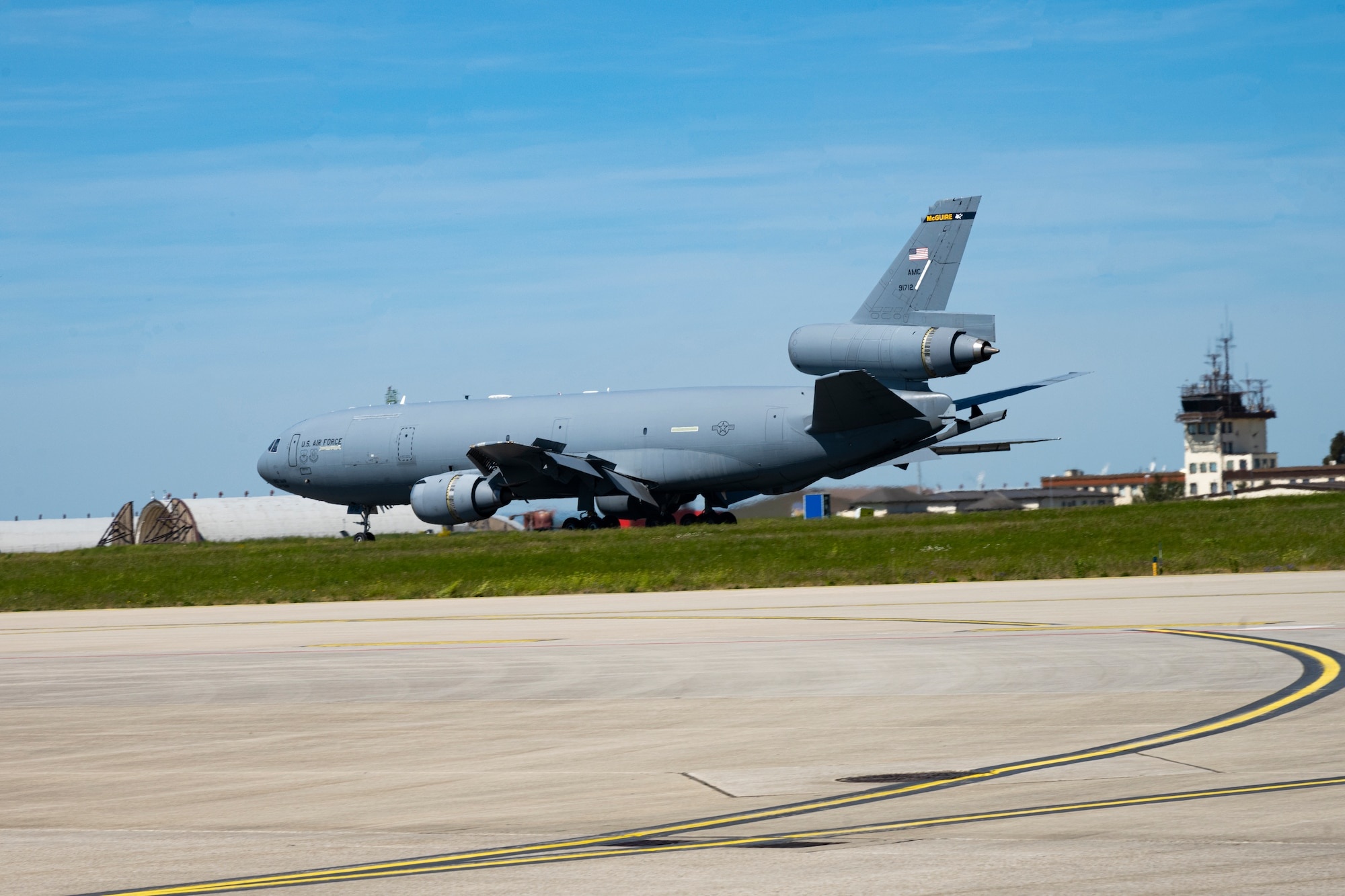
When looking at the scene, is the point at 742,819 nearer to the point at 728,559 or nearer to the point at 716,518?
the point at 728,559

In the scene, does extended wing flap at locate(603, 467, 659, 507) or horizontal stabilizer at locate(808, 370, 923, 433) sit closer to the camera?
horizontal stabilizer at locate(808, 370, 923, 433)

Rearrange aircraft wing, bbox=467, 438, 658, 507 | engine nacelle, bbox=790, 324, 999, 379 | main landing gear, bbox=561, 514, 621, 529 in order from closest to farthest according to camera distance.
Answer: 1. engine nacelle, bbox=790, 324, 999, 379
2. aircraft wing, bbox=467, 438, 658, 507
3. main landing gear, bbox=561, 514, 621, 529

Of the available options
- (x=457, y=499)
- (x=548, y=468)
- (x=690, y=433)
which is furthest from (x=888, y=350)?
(x=457, y=499)

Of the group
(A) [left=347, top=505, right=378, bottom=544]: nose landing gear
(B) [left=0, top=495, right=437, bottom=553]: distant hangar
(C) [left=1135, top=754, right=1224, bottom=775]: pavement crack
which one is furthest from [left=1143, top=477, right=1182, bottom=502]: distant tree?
(C) [left=1135, top=754, right=1224, bottom=775]: pavement crack

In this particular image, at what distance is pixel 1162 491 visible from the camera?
152125 millimetres

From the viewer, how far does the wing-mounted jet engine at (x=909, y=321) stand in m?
48.7

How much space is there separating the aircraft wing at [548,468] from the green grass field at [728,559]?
309cm

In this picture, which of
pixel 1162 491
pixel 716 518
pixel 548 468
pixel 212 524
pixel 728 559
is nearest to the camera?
pixel 728 559

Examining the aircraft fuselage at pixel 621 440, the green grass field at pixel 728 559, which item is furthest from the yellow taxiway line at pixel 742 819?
the aircraft fuselage at pixel 621 440

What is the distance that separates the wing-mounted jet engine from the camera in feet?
160

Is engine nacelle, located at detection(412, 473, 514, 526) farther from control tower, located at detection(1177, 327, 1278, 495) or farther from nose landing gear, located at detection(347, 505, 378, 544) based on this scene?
control tower, located at detection(1177, 327, 1278, 495)

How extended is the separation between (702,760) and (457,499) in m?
45.1

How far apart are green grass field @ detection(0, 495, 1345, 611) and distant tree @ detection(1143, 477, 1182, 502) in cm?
7554

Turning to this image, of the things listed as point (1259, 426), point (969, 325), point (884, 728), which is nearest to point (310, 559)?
point (969, 325)
